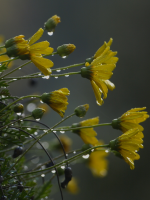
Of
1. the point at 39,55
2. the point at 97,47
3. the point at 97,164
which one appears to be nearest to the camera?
the point at 39,55

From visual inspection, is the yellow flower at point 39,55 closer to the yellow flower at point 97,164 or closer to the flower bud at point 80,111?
the flower bud at point 80,111

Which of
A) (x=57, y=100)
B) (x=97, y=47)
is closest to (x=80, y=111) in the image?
(x=57, y=100)

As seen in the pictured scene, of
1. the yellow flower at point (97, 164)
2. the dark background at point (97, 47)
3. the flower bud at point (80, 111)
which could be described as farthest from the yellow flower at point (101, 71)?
the dark background at point (97, 47)

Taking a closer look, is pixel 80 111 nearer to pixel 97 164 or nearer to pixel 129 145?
pixel 129 145

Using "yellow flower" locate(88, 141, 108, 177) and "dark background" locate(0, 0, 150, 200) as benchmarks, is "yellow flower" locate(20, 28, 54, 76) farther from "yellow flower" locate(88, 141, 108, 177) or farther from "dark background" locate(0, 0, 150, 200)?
"dark background" locate(0, 0, 150, 200)

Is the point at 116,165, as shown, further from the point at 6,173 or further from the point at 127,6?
the point at 6,173

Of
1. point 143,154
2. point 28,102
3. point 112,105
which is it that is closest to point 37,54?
point 28,102
